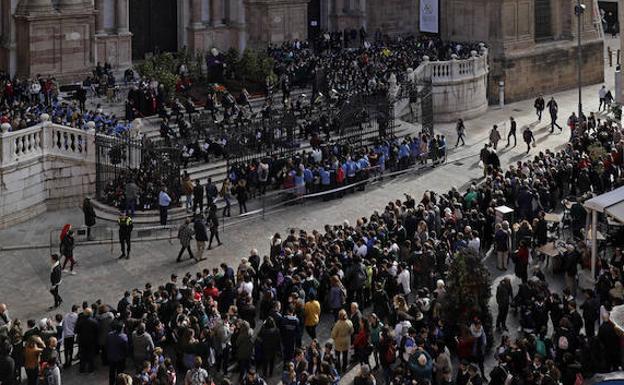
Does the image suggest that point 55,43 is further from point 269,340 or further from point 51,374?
point 51,374

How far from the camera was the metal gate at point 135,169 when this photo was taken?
92.2 feet

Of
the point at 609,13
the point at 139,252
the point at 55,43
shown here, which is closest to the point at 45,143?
the point at 139,252

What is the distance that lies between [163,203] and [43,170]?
3986 millimetres

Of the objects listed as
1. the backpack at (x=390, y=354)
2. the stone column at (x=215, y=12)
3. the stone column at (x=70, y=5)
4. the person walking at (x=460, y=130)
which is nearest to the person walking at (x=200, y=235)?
the backpack at (x=390, y=354)

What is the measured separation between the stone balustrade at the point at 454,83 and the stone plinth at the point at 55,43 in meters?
12.4

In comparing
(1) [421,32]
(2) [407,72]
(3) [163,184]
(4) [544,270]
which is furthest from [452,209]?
(1) [421,32]

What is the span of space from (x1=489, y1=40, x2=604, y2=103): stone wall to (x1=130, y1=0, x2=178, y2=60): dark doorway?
13966mm

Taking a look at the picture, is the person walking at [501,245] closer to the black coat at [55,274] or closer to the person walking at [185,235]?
the person walking at [185,235]

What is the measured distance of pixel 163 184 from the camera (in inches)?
1099

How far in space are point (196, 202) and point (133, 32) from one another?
42.0 ft

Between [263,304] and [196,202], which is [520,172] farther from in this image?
[263,304]

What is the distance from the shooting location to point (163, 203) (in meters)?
26.9

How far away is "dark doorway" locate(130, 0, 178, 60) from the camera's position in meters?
38.8

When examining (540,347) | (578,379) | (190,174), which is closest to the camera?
(578,379)
